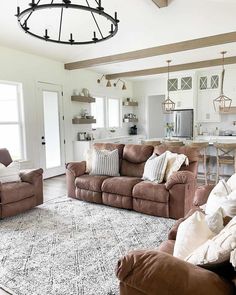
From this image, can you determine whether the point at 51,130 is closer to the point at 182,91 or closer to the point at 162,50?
the point at 162,50

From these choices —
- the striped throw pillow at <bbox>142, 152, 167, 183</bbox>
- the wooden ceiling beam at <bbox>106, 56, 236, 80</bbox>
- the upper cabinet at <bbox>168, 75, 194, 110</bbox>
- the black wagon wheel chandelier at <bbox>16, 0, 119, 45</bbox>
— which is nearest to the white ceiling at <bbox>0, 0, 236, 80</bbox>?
the wooden ceiling beam at <bbox>106, 56, 236, 80</bbox>

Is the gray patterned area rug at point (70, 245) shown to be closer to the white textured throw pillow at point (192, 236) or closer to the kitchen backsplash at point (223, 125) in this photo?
the white textured throw pillow at point (192, 236)

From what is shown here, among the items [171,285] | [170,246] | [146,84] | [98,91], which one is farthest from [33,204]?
[146,84]

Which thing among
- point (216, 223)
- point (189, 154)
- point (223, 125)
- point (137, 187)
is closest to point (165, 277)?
point (216, 223)

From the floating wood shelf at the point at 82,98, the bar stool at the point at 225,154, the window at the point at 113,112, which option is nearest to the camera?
the bar stool at the point at 225,154

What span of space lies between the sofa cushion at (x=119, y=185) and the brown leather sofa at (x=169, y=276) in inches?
91.1

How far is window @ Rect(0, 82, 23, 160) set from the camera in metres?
4.96

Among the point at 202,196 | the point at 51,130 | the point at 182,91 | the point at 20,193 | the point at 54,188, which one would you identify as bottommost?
the point at 54,188

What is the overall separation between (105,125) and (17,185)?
180 inches

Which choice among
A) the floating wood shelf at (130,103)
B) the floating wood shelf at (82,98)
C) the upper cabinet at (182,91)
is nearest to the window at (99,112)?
the floating wood shelf at (82,98)

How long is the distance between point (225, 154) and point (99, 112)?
4021 mm

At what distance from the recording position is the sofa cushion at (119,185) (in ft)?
11.7

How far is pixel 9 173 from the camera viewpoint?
12.0 feet

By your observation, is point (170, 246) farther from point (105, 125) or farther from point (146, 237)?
point (105, 125)
